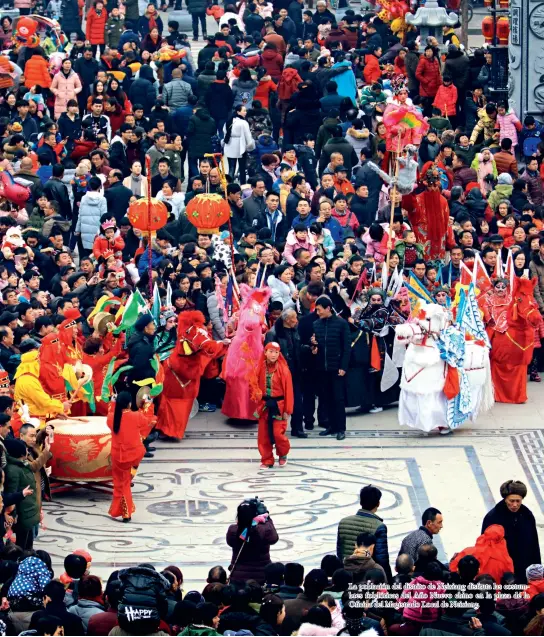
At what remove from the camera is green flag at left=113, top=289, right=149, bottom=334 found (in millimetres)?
17094

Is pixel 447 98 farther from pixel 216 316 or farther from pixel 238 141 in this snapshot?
pixel 216 316

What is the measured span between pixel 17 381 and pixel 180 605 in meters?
5.22

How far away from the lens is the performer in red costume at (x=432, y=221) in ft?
68.6

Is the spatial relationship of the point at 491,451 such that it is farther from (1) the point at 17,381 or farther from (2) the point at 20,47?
(2) the point at 20,47

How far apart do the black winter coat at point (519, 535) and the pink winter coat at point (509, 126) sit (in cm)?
1158

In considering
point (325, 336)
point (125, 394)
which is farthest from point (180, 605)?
point (325, 336)

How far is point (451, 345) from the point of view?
17594 millimetres

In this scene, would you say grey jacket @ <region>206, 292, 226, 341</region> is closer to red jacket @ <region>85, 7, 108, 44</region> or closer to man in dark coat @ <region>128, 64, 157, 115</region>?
man in dark coat @ <region>128, 64, 157, 115</region>

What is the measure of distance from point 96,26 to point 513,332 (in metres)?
13.9

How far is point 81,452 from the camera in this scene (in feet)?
52.4

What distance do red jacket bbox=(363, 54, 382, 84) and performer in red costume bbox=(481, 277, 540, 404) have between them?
10215 mm

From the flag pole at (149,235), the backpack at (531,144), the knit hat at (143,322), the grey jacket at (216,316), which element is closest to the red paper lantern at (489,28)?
the backpack at (531,144)

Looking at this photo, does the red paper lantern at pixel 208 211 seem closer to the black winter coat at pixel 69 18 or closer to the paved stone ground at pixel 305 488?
the paved stone ground at pixel 305 488

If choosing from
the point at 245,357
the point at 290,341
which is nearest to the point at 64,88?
the point at 245,357
